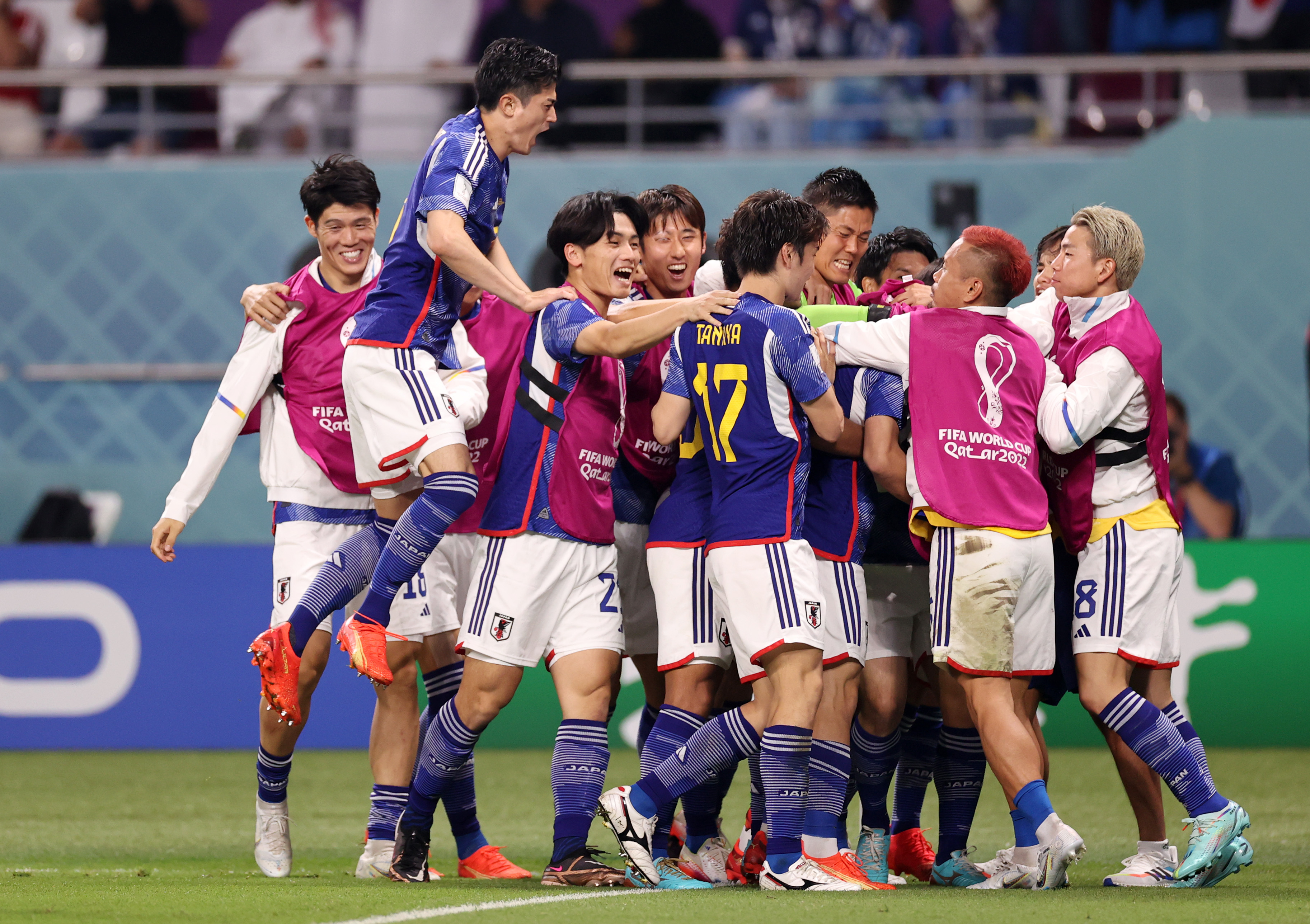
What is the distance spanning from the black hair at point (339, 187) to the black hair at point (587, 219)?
896mm

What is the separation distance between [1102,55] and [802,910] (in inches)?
397

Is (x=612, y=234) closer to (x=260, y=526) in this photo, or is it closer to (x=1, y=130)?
(x=260, y=526)

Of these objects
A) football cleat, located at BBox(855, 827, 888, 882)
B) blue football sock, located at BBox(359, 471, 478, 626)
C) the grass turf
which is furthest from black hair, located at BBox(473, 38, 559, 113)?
football cleat, located at BBox(855, 827, 888, 882)

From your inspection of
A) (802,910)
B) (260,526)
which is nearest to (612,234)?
(802,910)

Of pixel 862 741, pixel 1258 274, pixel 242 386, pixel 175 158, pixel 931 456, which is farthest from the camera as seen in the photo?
pixel 175 158

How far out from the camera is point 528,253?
39.3ft

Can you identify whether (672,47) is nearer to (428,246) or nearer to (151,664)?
(151,664)

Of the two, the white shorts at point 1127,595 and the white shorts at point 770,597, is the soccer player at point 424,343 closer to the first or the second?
the white shorts at point 770,597

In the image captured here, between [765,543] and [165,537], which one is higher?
[765,543]

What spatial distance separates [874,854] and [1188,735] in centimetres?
117

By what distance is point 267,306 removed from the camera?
5.89 m

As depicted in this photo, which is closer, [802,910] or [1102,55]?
[802,910]

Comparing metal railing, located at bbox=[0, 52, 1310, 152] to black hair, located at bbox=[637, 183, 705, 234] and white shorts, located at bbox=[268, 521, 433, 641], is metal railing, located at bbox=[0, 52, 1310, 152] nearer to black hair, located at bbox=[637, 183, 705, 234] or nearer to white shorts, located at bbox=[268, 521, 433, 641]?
black hair, located at bbox=[637, 183, 705, 234]

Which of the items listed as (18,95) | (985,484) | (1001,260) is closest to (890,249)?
(1001,260)
